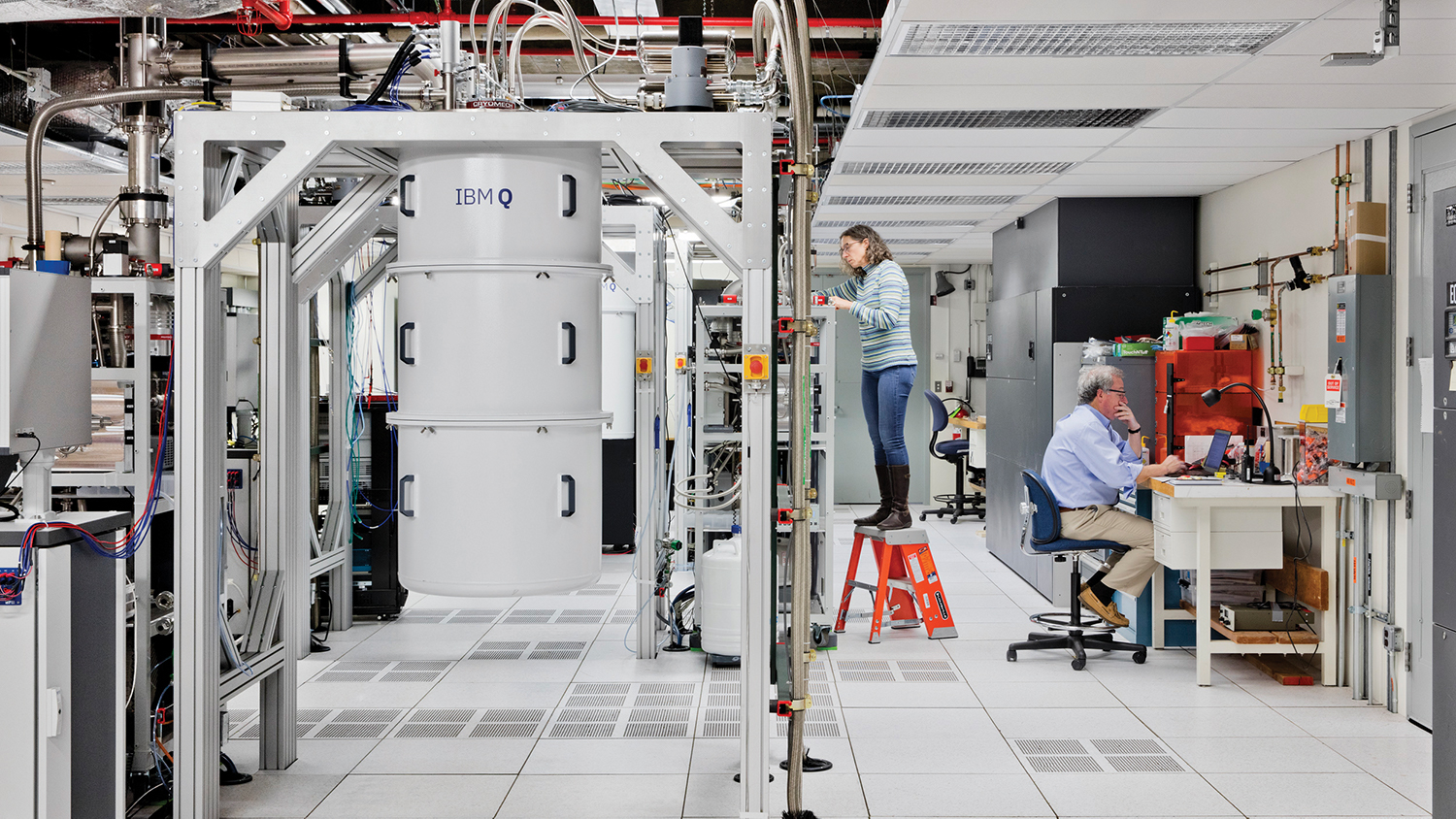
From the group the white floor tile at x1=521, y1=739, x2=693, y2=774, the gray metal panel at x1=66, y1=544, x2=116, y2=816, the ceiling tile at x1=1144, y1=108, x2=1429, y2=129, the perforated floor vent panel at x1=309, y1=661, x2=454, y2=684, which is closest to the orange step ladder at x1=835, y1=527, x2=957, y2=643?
the white floor tile at x1=521, y1=739, x2=693, y2=774

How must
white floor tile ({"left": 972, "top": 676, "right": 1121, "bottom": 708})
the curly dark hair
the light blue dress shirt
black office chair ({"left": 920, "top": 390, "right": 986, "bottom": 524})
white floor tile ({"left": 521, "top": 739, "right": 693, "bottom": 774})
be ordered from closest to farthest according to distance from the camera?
white floor tile ({"left": 521, "top": 739, "right": 693, "bottom": 774}), white floor tile ({"left": 972, "top": 676, "right": 1121, "bottom": 708}), the light blue dress shirt, the curly dark hair, black office chair ({"left": 920, "top": 390, "right": 986, "bottom": 524})

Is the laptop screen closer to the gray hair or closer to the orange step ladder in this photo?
the gray hair

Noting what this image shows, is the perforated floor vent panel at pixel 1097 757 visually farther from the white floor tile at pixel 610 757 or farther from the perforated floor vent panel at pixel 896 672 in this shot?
the white floor tile at pixel 610 757

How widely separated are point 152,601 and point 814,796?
7.56 ft

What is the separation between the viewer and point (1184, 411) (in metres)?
5.54

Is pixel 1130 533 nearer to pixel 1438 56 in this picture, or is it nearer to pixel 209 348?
pixel 1438 56

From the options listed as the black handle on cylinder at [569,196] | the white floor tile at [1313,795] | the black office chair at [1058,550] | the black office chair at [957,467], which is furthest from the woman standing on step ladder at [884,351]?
the black office chair at [957,467]

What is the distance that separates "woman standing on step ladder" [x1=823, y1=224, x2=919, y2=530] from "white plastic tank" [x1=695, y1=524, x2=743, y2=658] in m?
0.98

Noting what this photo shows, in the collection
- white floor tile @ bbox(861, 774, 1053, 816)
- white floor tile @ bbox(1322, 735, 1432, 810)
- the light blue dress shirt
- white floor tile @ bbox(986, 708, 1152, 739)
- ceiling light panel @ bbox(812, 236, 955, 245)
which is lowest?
white floor tile @ bbox(861, 774, 1053, 816)

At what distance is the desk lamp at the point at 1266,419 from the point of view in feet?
16.0

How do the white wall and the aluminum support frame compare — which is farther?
the white wall

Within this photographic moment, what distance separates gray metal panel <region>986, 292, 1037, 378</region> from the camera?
6801mm

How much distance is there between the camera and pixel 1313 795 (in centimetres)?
354

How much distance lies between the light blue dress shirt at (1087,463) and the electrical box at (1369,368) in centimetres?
95
